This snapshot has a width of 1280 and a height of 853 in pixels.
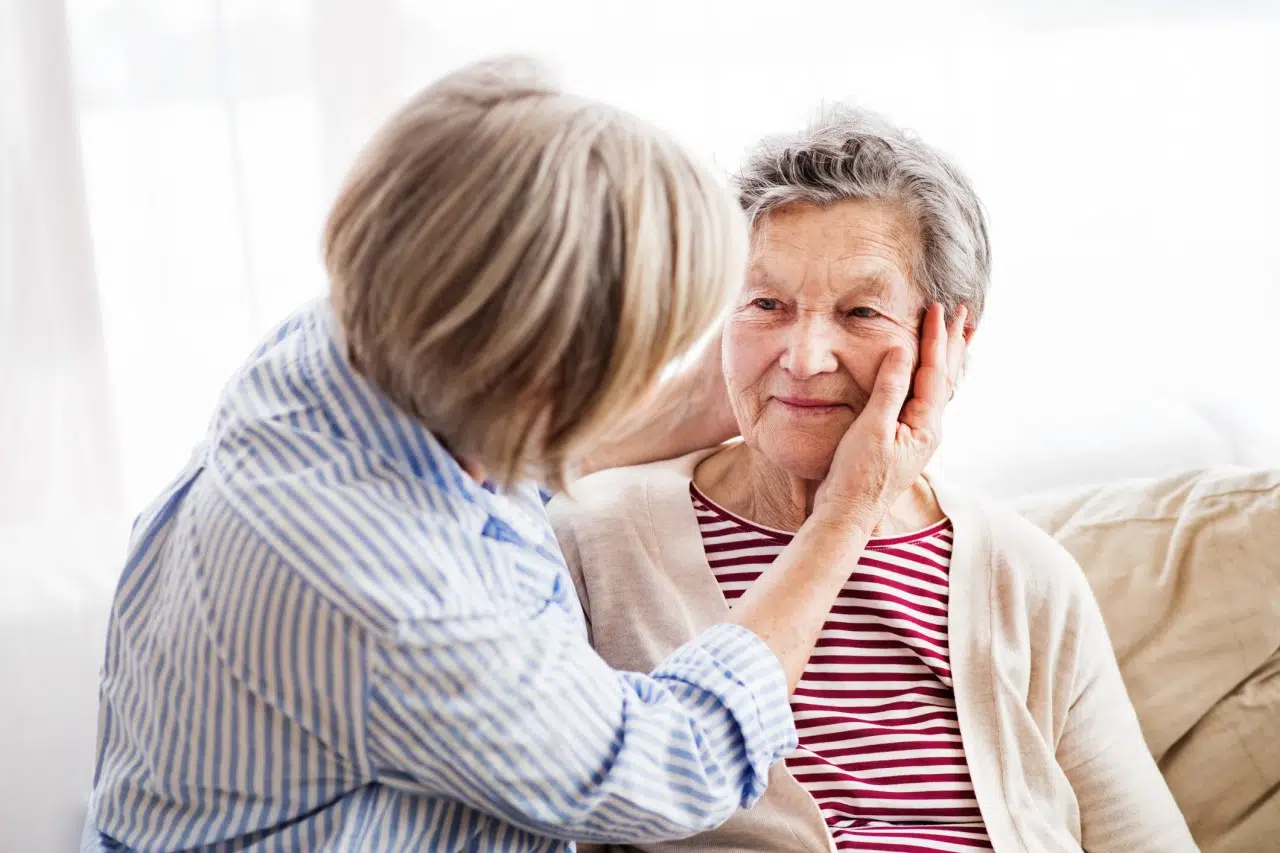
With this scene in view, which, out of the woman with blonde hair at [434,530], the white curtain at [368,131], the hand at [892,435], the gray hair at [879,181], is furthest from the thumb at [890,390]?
the woman with blonde hair at [434,530]

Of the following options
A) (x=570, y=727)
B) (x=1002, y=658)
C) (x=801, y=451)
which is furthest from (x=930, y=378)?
(x=570, y=727)

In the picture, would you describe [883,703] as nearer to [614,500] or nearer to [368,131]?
[614,500]

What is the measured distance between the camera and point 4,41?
188 centimetres

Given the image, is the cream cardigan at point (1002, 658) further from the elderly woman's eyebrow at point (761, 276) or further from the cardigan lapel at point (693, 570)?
the elderly woman's eyebrow at point (761, 276)

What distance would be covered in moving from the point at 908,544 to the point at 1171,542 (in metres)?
0.50

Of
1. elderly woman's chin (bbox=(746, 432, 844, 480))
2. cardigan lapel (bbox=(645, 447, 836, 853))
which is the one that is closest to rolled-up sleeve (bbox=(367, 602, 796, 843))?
cardigan lapel (bbox=(645, 447, 836, 853))

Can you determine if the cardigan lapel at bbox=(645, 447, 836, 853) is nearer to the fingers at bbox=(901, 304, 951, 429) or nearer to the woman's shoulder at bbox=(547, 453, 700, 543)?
the woman's shoulder at bbox=(547, 453, 700, 543)

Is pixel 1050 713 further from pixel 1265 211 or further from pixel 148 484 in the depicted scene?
pixel 1265 211

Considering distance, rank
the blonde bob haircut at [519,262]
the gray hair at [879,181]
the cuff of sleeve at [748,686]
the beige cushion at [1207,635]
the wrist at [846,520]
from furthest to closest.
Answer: the beige cushion at [1207,635] → the gray hair at [879,181] → the wrist at [846,520] → the cuff of sleeve at [748,686] → the blonde bob haircut at [519,262]

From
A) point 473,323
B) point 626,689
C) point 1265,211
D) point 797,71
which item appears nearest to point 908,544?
point 626,689

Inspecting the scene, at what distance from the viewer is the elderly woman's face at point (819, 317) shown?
151 centimetres

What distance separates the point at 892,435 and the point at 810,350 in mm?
143

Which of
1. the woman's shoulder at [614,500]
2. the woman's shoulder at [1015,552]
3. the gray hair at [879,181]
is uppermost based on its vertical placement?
the gray hair at [879,181]

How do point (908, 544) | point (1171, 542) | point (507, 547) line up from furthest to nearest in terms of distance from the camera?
point (1171, 542)
point (908, 544)
point (507, 547)
